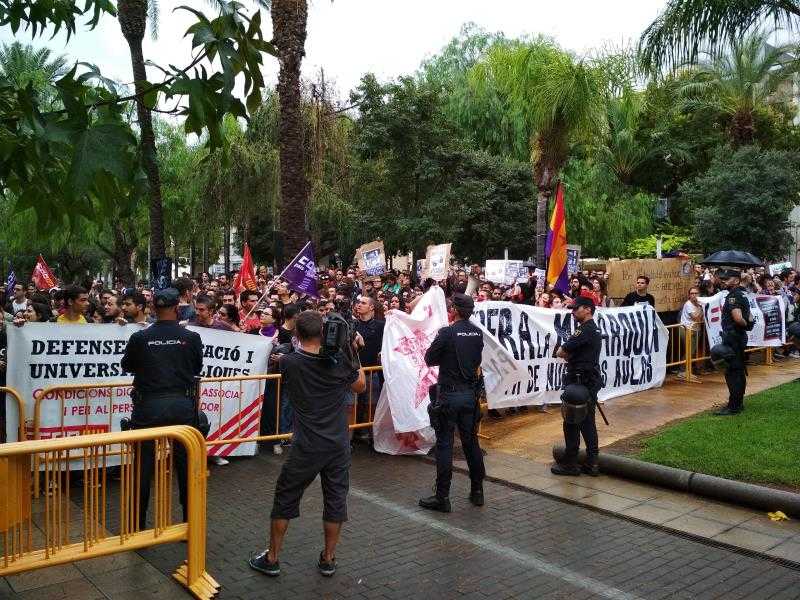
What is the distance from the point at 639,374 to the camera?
36.6 feet

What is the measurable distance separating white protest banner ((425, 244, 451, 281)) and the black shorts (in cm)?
1050

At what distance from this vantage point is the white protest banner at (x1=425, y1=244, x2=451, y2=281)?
15.1 meters

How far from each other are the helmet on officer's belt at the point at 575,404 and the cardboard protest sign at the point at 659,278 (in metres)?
6.08

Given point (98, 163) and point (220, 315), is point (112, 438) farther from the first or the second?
point (220, 315)

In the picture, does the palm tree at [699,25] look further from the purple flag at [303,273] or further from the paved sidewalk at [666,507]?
the paved sidewalk at [666,507]

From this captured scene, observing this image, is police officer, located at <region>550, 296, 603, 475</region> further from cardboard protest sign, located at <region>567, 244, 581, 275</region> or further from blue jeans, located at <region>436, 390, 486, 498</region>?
cardboard protest sign, located at <region>567, 244, 581, 275</region>

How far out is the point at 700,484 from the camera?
648 centimetres

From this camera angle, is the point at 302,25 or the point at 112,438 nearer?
the point at 112,438

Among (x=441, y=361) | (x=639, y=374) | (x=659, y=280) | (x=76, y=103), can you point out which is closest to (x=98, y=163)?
(x=76, y=103)

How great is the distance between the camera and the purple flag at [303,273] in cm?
1134

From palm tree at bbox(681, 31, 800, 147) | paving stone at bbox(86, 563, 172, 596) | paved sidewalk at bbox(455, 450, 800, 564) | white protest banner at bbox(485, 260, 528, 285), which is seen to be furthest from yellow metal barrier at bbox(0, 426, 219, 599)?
palm tree at bbox(681, 31, 800, 147)

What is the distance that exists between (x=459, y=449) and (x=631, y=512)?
96.5 inches

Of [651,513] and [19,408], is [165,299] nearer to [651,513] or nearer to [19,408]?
[19,408]

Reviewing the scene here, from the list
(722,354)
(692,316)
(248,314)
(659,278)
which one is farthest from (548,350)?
(248,314)
